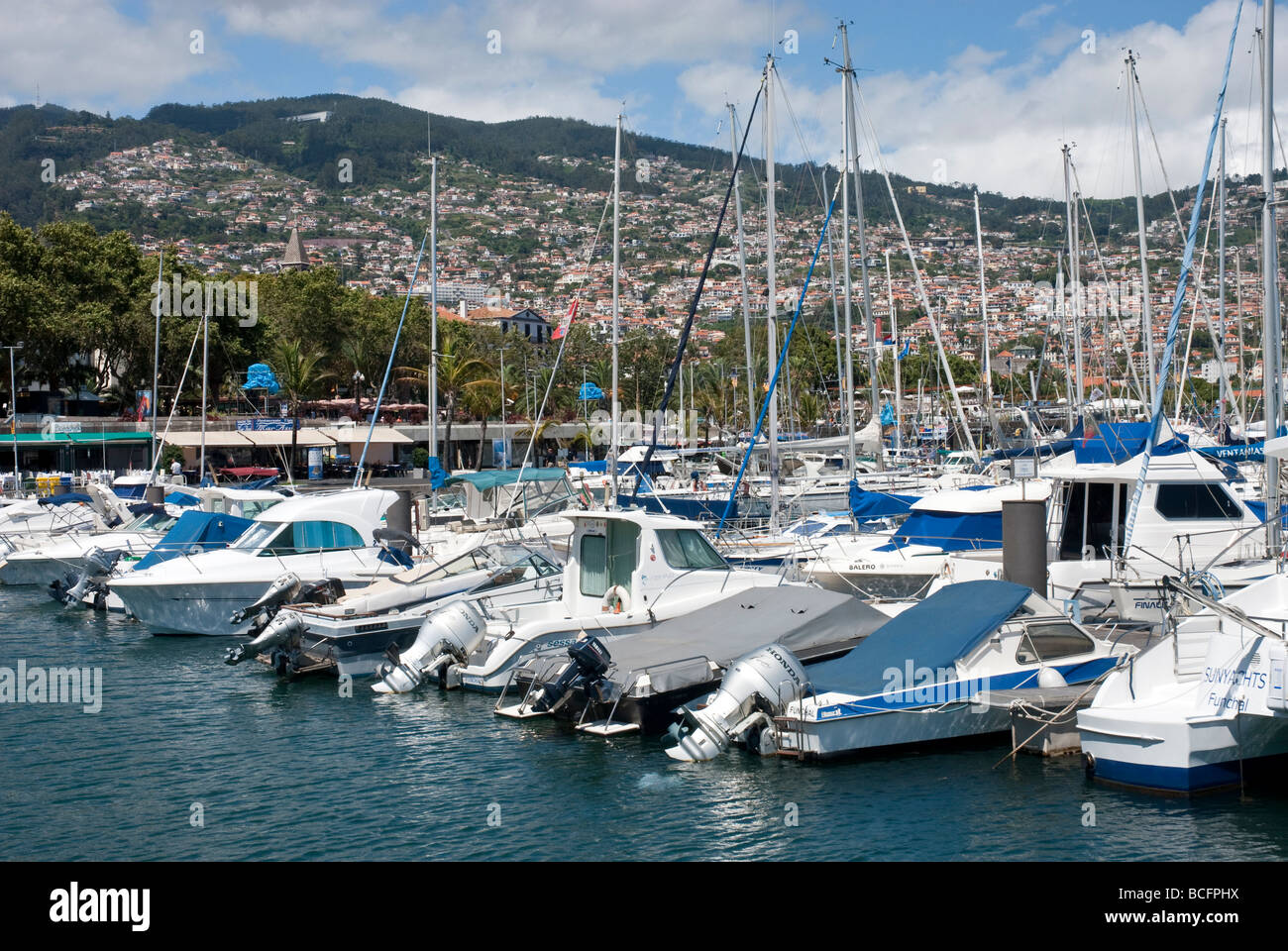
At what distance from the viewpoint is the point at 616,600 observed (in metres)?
18.1

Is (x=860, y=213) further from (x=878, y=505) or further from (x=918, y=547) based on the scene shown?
(x=918, y=547)

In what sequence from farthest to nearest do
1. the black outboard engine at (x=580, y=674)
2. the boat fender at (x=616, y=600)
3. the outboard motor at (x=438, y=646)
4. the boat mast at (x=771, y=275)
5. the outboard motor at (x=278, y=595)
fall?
the boat mast at (x=771, y=275) → the outboard motor at (x=278, y=595) → the boat fender at (x=616, y=600) → the outboard motor at (x=438, y=646) → the black outboard engine at (x=580, y=674)

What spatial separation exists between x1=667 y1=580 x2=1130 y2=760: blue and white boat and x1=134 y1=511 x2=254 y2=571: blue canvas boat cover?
50.0 feet

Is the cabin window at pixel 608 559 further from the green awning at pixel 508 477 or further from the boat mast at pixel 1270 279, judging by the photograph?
the green awning at pixel 508 477

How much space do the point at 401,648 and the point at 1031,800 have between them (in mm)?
10298

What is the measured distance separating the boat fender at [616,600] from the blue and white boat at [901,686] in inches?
147

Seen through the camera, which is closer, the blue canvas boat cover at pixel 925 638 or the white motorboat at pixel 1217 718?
the white motorboat at pixel 1217 718

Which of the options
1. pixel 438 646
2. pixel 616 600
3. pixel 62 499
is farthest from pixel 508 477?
pixel 438 646

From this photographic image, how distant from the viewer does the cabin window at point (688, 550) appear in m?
18.4

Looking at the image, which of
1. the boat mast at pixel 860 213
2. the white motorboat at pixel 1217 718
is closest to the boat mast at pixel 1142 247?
the boat mast at pixel 860 213

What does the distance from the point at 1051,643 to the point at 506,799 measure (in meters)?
6.91

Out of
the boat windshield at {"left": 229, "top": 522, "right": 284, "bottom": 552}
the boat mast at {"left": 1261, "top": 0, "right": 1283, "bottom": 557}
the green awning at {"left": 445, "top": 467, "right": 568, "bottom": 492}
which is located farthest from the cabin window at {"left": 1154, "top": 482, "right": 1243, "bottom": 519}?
the green awning at {"left": 445, "top": 467, "right": 568, "bottom": 492}
